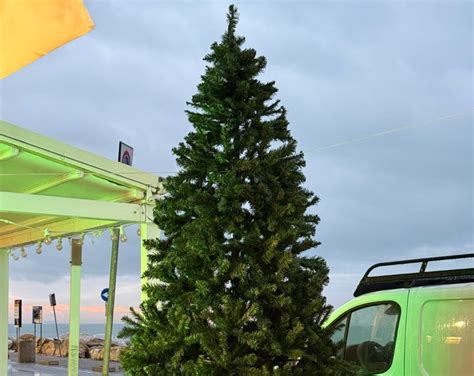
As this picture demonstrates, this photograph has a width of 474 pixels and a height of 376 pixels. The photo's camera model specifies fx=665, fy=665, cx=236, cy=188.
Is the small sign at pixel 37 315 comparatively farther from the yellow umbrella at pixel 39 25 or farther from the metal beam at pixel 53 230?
the yellow umbrella at pixel 39 25

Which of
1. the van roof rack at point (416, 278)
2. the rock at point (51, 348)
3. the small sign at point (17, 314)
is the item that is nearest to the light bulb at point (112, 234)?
the van roof rack at point (416, 278)

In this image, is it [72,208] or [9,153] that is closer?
[9,153]

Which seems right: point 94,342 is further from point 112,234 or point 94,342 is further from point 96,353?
point 112,234

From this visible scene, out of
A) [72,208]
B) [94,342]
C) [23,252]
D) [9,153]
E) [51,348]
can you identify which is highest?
[9,153]

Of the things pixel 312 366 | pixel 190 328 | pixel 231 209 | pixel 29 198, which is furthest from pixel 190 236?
pixel 29 198

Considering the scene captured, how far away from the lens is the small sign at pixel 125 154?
9.40 meters

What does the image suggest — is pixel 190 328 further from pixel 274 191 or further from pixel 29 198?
pixel 29 198

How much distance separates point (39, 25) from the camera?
2.28 m

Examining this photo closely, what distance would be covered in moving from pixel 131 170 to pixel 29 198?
137 centimetres

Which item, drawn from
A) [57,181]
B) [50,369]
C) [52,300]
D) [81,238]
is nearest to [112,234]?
[81,238]

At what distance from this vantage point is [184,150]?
3.66 meters

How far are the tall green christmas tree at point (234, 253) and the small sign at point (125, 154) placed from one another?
582cm

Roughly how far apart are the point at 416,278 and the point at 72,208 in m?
4.88

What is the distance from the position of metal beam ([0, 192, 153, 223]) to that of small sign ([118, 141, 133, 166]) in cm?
90
